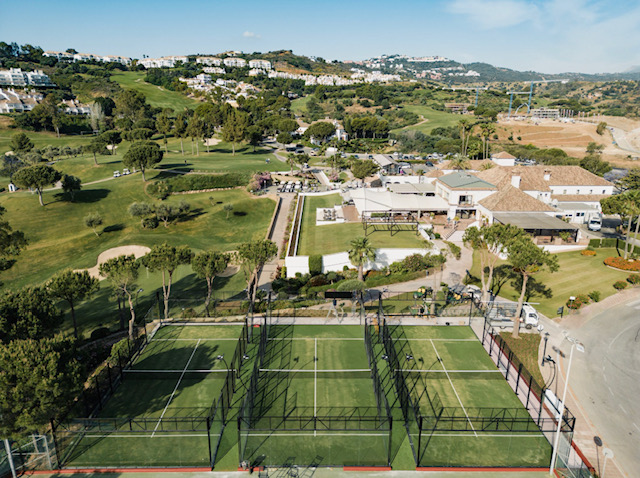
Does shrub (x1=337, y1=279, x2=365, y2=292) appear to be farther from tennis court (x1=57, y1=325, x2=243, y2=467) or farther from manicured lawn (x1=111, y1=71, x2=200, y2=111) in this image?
manicured lawn (x1=111, y1=71, x2=200, y2=111)

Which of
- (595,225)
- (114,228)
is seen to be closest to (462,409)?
(595,225)

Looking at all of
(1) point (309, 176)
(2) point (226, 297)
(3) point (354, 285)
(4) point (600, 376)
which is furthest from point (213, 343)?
(1) point (309, 176)

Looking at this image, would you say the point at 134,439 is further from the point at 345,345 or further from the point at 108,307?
the point at 108,307

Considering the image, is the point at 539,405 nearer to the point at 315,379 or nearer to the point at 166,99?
the point at 315,379

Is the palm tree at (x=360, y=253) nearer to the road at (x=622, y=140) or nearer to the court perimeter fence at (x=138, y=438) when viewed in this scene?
the court perimeter fence at (x=138, y=438)

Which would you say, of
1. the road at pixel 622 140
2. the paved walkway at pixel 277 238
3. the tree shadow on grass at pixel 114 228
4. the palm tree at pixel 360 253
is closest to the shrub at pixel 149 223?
the tree shadow on grass at pixel 114 228
